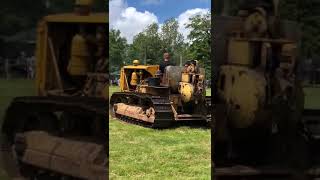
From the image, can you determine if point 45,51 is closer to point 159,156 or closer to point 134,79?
point 134,79

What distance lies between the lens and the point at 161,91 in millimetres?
4613

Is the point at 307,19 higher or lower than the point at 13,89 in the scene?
higher

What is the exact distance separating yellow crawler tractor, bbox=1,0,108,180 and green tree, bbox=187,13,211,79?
58 cm

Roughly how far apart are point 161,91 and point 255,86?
0.99 m

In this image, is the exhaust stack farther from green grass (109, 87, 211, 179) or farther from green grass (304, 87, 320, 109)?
green grass (304, 87, 320, 109)

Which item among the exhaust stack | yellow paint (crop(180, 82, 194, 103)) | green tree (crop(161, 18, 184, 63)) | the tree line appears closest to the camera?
the exhaust stack

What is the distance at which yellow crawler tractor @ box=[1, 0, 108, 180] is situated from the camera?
3.73m

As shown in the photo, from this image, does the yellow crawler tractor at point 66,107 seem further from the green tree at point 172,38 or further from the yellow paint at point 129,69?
the green tree at point 172,38

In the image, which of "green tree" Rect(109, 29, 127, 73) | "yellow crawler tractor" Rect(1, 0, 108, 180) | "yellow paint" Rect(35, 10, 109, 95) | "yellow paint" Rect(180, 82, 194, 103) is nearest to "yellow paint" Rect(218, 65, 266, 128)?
"green tree" Rect(109, 29, 127, 73)

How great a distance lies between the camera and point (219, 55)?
3826 mm

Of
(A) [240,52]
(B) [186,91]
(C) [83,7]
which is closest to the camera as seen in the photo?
(C) [83,7]

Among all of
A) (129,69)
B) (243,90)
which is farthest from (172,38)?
(243,90)

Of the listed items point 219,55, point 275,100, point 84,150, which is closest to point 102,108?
point 84,150

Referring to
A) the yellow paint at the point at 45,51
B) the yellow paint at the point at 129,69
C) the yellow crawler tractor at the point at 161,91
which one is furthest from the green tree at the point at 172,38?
the yellow paint at the point at 45,51
